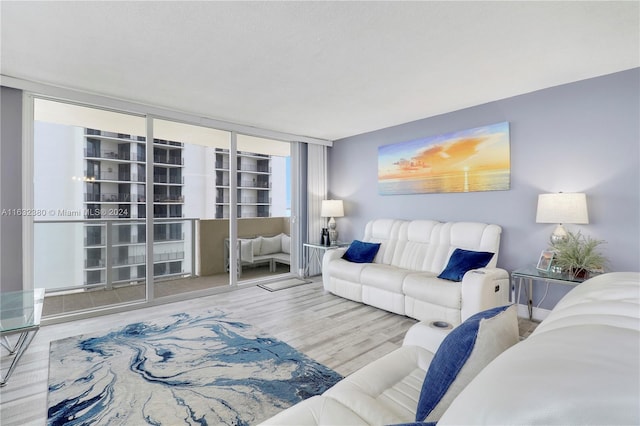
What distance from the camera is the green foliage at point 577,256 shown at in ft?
8.82

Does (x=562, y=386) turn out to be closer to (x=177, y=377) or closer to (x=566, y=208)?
(x=177, y=377)

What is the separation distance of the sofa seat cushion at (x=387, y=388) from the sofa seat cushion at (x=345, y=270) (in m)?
2.26

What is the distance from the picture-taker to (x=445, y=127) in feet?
13.5

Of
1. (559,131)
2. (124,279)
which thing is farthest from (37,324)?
(559,131)

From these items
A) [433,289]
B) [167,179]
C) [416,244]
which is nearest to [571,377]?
[433,289]

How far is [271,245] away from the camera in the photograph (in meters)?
5.47

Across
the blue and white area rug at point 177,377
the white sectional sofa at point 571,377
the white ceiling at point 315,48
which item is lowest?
the blue and white area rug at point 177,377

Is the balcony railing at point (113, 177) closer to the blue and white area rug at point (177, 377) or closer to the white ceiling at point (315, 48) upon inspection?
the white ceiling at point (315, 48)

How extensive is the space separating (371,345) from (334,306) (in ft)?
3.67

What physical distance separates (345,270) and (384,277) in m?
0.63

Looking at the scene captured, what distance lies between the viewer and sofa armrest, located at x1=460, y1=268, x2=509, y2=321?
2.81 m

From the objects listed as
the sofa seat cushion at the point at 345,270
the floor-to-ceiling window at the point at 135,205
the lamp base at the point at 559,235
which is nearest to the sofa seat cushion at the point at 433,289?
the sofa seat cushion at the point at 345,270

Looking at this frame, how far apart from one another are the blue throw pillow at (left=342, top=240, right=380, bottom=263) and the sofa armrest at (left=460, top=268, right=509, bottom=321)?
1.46 m

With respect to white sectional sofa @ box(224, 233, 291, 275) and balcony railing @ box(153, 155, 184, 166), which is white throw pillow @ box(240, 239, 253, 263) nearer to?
white sectional sofa @ box(224, 233, 291, 275)
